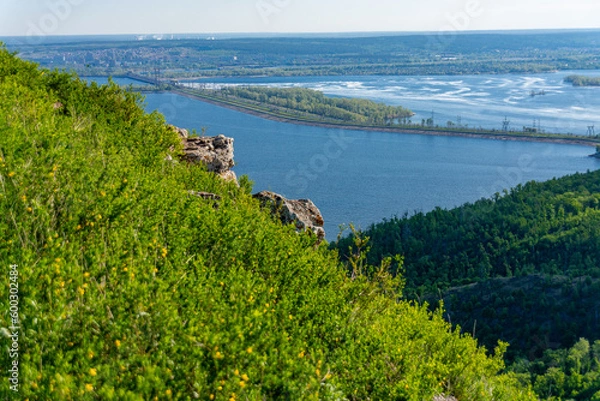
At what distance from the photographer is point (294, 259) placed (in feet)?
36.3

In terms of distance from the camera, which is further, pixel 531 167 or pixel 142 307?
pixel 531 167

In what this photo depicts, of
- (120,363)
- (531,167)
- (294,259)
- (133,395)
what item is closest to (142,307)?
(120,363)

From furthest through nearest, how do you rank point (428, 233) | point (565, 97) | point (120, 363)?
point (565, 97), point (428, 233), point (120, 363)

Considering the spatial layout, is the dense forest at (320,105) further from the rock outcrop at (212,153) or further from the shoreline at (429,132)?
the rock outcrop at (212,153)

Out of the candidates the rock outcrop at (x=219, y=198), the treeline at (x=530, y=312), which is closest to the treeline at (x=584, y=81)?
the treeline at (x=530, y=312)

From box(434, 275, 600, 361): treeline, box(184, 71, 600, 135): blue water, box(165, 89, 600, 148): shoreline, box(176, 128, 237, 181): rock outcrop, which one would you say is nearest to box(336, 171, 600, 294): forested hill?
box(434, 275, 600, 361): treeline

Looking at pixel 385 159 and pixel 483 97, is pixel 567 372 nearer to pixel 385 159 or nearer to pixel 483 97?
pixel 385 159

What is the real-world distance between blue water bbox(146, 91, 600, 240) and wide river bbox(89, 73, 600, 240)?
0.46ft

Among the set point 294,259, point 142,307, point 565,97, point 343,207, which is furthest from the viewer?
point 565,97

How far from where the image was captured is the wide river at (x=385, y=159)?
74.6 m

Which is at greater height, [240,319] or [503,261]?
[240,319]

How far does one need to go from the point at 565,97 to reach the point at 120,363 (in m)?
167

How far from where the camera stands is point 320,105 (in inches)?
5221

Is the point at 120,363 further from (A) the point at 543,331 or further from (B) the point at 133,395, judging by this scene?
(A) the point at 543,331
